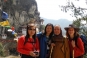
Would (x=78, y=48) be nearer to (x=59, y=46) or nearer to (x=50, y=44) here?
(x=59, y=46)

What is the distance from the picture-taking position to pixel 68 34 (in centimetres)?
444

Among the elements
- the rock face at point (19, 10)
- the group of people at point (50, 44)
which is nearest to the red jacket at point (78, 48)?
the group of people at point (50, 44)

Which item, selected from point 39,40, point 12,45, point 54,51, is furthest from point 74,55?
point 12,45

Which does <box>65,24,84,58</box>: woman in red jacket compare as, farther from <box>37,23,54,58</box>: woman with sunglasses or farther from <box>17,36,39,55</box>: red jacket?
<box>17,36,39,55</box>: red jacket

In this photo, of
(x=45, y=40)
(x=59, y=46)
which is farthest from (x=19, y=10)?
(x=59, y=46)

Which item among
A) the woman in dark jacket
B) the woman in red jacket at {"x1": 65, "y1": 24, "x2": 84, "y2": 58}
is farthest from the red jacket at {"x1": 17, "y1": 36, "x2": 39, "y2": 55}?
the woman in red jacket at {"x1": 65, "y1": 24, "x2": 84, "y2": 58}

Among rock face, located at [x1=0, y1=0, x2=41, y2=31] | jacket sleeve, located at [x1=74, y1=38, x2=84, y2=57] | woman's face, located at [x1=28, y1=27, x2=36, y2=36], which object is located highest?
rock face, located at [x1=0, y1=0, x2=41, y2=31]

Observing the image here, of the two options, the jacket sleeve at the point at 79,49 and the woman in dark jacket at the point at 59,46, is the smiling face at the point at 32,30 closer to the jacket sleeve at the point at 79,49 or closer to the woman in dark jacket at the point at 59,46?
the woman in dark jacket at the point at 59,46

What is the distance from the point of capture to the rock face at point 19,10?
36.1 m

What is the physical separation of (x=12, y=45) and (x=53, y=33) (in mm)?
21402

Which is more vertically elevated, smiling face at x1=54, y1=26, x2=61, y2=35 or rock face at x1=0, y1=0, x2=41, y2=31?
rock face at x1=0, y1=0, x2=41, y2=31

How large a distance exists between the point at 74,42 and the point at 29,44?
931 millimetres

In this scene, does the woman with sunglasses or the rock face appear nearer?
the woman with sunglasses

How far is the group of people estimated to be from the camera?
4.29 m
